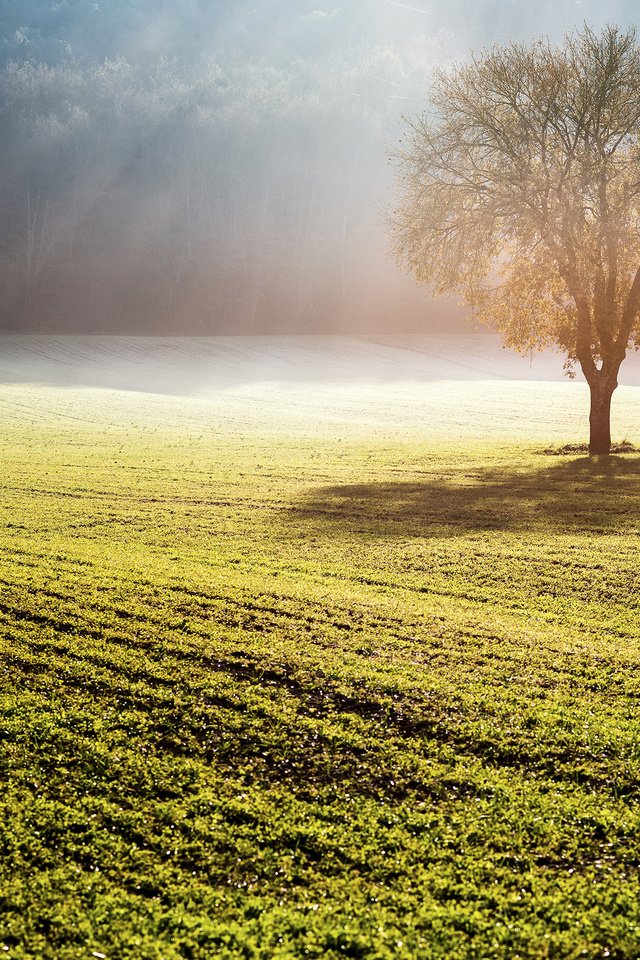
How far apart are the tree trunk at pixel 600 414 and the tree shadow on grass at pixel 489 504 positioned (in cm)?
275

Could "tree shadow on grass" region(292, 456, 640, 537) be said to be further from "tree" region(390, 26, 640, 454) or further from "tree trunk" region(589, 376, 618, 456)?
"tree" region(390, 26, 640, 454)

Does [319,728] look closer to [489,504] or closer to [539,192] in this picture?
[489,504]

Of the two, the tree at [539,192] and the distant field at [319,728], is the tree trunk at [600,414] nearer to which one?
the tree at [539,192]

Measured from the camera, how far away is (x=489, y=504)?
50.2 ft

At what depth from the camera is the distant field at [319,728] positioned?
4066 mm

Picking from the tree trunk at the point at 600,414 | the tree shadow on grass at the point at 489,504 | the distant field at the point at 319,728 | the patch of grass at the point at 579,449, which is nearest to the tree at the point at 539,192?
the tree trunk at the point at 600,414

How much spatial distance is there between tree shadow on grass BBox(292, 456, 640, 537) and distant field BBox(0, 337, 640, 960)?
115 mm

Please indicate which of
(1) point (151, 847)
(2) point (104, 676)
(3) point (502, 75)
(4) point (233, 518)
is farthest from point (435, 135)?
(1) point (151, 847)

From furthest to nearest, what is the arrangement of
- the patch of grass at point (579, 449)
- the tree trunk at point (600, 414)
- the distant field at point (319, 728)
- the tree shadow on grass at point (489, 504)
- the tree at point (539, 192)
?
the patch of grass at point (579, 449), the tree trunk at point (600, 414), the tree at point (539, 192), the tree shadow on grass at point (489, 504), the distant field at point (319, 728)

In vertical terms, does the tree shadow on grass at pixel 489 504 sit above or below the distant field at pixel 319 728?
above

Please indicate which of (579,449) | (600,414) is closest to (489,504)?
(600,414)

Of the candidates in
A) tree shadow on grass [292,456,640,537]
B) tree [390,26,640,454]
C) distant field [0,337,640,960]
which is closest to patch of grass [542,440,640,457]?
tree [390,26,640,454]

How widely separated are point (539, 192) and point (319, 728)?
17.5 metres

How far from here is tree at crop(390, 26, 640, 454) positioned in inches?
792
